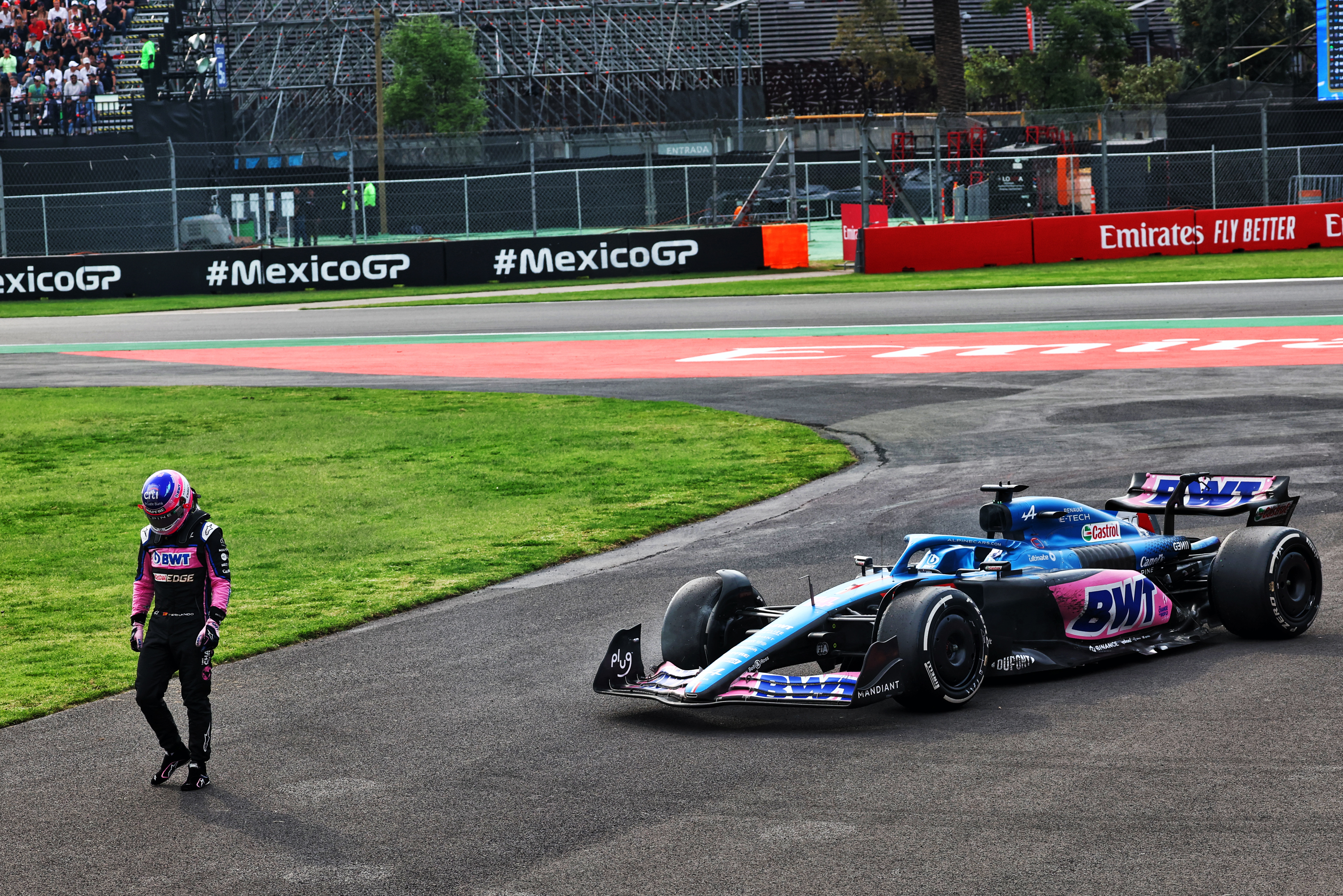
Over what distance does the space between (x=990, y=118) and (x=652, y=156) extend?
14695 millimetres

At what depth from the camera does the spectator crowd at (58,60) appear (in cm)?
4997

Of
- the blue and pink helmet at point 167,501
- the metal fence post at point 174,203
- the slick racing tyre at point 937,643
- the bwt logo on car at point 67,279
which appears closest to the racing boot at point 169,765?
the blue and pink helmet at point 167,501

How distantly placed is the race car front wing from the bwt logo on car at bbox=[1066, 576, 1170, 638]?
1222mm

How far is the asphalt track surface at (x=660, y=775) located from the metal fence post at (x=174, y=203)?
3007 cm

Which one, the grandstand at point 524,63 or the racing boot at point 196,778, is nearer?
the racing boot at point 196,778

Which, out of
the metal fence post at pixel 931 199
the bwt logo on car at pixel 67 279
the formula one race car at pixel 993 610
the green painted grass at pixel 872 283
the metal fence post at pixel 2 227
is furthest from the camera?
the metal fence post at pixel 2 227

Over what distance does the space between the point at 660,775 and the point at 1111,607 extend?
262 cm

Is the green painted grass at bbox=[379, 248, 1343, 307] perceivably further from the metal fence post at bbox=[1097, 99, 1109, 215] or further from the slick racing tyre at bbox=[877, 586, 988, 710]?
the slick racing tyre at bbox=[877, 586, 988, 710]

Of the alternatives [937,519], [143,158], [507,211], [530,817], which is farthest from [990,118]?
[530,817]

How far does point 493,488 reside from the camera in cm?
1380

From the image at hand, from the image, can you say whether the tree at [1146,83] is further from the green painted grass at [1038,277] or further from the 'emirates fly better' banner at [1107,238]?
the green painted grass at [1038,277]

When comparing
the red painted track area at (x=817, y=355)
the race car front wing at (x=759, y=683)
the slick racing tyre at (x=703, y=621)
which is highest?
the red painted track area at (x=817, y=355)

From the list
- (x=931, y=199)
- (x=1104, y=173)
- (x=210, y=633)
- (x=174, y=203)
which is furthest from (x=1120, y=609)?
(x=931, y=199)

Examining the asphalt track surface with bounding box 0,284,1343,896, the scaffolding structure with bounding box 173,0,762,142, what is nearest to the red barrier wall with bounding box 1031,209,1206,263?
the asphalt track surface with bounding box 0,284,1343,896
